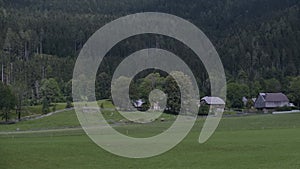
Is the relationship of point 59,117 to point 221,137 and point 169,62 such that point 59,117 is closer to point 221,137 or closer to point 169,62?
point 221,137

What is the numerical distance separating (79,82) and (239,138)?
76161mm

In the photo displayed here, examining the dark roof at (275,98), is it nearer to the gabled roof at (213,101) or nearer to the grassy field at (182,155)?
the gabled roof at (213,101)

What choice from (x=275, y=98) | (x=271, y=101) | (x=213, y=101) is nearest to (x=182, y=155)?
(x=213, y=101)

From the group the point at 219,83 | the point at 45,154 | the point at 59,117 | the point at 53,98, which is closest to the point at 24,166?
the point at 45,154

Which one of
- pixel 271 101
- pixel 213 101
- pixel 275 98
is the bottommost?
pixel 271 101

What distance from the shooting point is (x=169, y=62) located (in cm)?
19762

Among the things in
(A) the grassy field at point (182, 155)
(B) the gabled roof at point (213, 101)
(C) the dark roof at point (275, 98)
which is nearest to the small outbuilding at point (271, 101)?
(C) the dark roof at point (275, 98)

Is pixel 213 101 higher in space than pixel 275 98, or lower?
lower

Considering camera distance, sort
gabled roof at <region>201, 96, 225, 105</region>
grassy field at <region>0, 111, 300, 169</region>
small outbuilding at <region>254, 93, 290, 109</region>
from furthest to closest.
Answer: small outbuilding at <region>254, 93, 290, 109</region> < gabled roof at <region>201, 96, 225, 105</region> < grassy field at <region>0, 111, 300, 169</region>

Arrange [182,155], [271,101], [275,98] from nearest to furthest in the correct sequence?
[182,155] < [271,101] < [275,98]

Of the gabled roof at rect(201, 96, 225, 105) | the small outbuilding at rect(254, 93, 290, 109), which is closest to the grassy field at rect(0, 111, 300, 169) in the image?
the gabled roof at rect(201, 96, 225, 105)

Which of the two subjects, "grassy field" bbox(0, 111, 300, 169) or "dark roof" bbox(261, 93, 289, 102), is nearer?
"grassy field" bbox(0, 111, 300, 169)

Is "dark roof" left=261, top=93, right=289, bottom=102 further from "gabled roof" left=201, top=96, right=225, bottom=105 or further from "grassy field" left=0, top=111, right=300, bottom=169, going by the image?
"grassy field" left=0, top=111, right=300, bottom=169

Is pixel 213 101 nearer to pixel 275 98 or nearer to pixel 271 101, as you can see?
pixel 271 101
